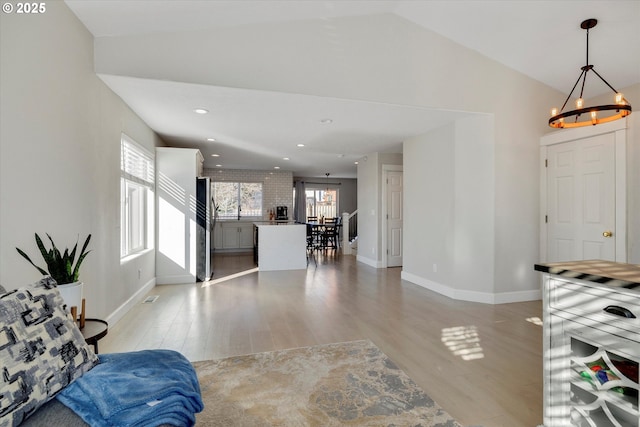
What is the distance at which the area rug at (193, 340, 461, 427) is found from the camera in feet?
5.83

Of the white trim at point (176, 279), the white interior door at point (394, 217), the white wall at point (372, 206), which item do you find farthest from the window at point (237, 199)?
the white interior door at point (394, 217)

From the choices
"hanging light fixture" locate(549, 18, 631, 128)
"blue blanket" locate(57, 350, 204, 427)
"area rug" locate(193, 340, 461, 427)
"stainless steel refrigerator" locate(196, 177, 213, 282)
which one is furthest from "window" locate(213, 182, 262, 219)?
"blue blanket" locate(57, 350, 204, 427)

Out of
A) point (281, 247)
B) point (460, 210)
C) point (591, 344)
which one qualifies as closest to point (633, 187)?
point (460, 210)

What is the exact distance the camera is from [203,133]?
5.07 m

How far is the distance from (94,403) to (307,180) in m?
10.9

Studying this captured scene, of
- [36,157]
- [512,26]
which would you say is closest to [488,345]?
[512,26]

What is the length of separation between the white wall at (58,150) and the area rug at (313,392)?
4.68 feet

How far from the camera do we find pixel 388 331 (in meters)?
3.10

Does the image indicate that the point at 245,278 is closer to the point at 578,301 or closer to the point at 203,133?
the point at 203,133

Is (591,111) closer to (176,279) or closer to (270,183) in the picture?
(176,279)

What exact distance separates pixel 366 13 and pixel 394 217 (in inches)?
161

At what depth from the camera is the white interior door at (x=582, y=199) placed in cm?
351

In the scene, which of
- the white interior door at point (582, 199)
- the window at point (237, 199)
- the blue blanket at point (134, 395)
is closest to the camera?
the blue blanket at point (134, 395)

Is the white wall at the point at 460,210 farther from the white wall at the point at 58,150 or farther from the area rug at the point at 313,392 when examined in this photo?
the white wall at the point at 58,150
